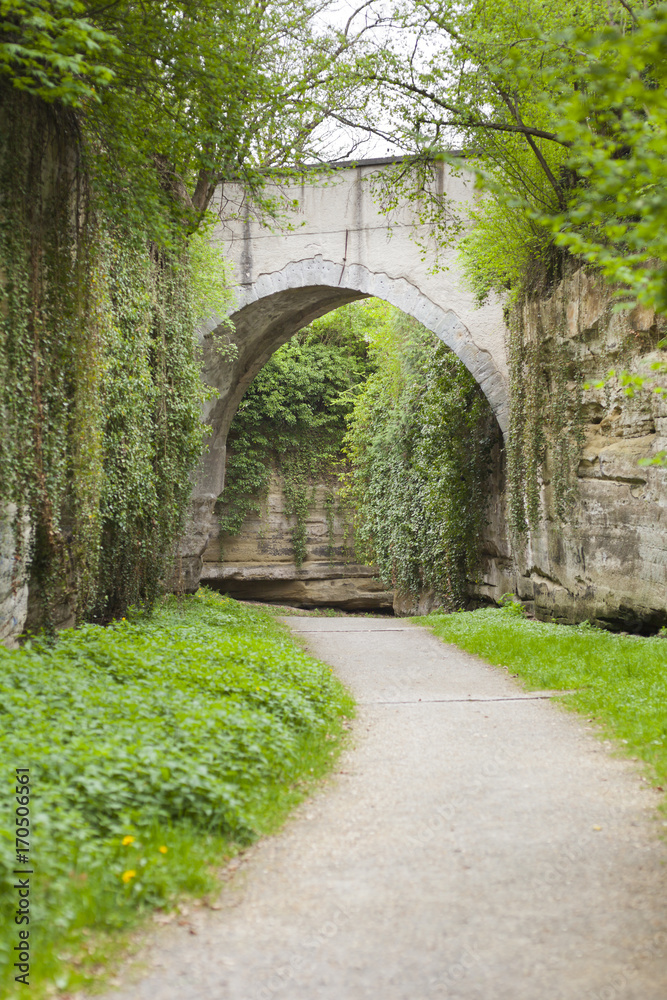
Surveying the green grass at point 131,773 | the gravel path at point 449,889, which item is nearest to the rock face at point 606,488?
the gravel path at point 449,889

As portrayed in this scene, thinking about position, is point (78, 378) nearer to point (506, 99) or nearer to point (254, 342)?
point (506, 99)

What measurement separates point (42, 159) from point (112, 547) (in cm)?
379

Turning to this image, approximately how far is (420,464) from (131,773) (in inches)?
446

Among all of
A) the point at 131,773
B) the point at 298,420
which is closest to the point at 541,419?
the point at 131,773

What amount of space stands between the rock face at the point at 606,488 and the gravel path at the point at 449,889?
10.2ft

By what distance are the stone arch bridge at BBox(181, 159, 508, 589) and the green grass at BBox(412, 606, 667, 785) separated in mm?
4065

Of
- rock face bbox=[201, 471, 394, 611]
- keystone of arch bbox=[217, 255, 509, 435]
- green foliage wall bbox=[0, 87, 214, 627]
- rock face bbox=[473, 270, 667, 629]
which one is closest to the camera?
green foliage wall bbox=[0, 87, 214, 627]

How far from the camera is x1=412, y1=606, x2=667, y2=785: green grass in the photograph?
14.9ft

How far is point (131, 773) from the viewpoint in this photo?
10.2 feet

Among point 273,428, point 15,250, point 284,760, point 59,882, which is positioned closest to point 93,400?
point 15,250

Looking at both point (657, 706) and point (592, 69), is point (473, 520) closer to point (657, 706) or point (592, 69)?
point (657, 706)

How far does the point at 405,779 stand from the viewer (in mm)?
3998

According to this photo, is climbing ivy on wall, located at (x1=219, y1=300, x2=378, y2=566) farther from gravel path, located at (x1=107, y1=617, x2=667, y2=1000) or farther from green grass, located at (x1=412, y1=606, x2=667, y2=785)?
gravel path, located at (x1=107, y1=617, x2=667, y2=1000)

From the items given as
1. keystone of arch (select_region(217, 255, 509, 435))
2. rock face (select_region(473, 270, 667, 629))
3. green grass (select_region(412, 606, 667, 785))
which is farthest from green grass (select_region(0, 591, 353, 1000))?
keystone of arch (select_region(217, 255, 509, 435))
